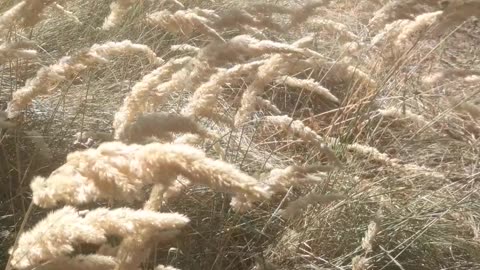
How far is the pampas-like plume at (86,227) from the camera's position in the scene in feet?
2.97

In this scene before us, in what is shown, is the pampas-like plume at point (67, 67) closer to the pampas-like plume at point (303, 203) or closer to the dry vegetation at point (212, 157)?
the dry vegetation at point (212, 157)

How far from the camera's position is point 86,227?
3.00 ft

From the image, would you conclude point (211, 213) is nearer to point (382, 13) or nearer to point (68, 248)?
point (382, 13)

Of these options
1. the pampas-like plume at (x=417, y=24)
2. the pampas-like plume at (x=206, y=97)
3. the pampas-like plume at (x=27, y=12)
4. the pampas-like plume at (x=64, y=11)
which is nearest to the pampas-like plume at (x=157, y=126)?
the pampas-like plume at (x=206, y=97)

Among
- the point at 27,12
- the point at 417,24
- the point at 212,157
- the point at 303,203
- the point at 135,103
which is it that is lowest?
the point at 212,157

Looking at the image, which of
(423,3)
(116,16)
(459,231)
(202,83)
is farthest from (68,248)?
(459,231)

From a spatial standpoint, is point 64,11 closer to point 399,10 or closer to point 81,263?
point 399,10

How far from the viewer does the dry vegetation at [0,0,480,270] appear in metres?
0.93

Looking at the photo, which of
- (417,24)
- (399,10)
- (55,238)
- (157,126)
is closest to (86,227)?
(55,238)

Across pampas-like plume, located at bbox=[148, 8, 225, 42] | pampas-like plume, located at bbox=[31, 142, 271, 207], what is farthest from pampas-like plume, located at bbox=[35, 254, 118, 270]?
pampas-like plume, located at bbox=[148, 8, 225, 42]

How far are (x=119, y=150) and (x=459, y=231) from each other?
1.40m

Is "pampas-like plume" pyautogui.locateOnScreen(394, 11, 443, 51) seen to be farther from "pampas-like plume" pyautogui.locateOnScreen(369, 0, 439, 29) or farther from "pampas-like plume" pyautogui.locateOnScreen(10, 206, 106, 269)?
"pampas-like plume" pyautogui.locateOnScreen(10, 206, 106, 269)

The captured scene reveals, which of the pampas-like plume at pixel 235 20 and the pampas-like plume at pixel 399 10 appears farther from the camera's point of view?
the pampas-like plume at pixel 399 10

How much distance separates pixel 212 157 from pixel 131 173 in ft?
3.42
